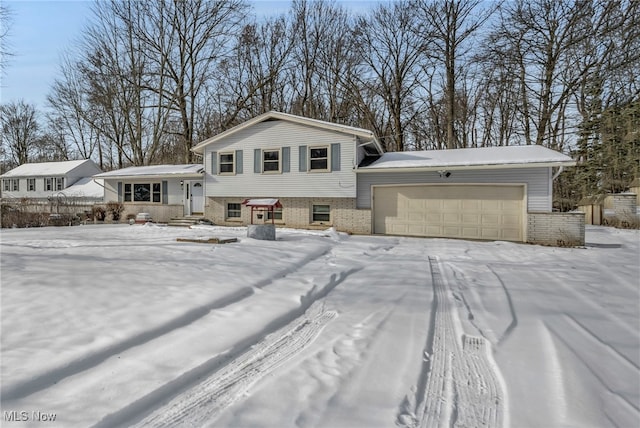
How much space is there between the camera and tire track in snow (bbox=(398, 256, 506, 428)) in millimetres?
2389

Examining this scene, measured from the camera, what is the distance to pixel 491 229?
13297 mm

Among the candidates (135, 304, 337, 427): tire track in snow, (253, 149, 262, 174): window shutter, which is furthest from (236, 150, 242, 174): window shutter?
(135, 304, 337, 427): tire track in snow

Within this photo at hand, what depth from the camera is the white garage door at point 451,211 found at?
1309 centimetres

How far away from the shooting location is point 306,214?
16016mm

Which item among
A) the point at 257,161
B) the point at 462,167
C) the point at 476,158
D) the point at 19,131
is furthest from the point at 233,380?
the point at 19,131

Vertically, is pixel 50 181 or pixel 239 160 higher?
pixel 50 181

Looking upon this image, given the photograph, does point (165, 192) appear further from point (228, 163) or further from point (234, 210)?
point (234, 210)

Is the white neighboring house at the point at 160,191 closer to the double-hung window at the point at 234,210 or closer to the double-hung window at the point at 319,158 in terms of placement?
the double-hung window at the point at 234,210

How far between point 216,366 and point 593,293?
6.19 metres

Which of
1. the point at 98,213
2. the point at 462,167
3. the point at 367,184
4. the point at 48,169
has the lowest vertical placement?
the point at 98,213

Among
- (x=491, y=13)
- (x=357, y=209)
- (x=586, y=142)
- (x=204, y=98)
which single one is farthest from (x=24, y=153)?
(x=586, y=142)

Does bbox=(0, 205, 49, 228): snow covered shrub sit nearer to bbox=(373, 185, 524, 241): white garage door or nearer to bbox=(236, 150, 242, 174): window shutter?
bbox=(236, 150, 242, 174): window shutter

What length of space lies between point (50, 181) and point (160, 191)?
70.3 ft

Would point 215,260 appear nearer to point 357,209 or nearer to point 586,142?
point 357,209
